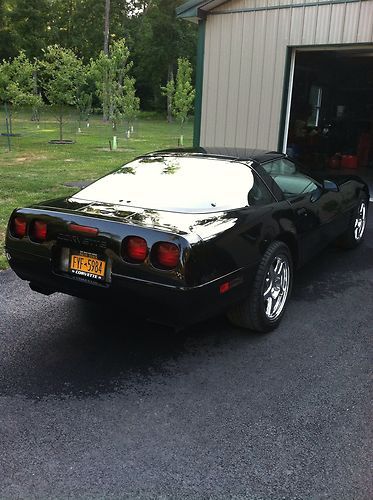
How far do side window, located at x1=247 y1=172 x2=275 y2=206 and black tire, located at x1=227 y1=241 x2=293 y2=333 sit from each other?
0.34 m

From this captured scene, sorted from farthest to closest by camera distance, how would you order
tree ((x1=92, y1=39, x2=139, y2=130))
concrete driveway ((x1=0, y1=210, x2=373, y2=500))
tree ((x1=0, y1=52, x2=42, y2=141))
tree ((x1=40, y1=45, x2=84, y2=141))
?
tree ((x1=92, y1=39, x2=139, y2=130))
tree ((x1=0, y1=52, x2=42, y2=141))
tree ((x1=40, y1=45, x2=84, y2=141))
concrete driveway ((x1=0, y1=210, x2=373, y2=500))

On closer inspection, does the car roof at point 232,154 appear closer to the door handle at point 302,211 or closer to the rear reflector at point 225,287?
the door handle at point 302,211

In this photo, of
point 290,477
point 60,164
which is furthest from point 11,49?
point 290,477

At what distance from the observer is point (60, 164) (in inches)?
522

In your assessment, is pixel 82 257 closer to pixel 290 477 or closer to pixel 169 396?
pixel 169 396

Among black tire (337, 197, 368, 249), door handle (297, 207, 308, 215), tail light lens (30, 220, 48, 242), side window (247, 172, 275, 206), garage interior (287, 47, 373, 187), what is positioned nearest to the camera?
tail light lens (30, 220, 48, 242)

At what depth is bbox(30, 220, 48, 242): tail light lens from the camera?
Answer: 3.42 m

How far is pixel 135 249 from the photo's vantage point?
3086 millimetres

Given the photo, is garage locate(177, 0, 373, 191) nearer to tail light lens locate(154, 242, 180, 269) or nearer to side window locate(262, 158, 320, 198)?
side window locate(262, 158, 320, 198)

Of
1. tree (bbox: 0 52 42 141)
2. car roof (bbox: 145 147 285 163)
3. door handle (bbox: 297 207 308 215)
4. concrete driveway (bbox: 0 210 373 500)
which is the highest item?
tree (bbox: 0 52 42 141)

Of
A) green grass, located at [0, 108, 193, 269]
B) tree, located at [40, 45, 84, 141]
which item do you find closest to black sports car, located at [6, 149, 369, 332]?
green grass, located at [0, 108, 193, 269]

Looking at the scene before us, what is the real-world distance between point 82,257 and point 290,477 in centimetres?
183

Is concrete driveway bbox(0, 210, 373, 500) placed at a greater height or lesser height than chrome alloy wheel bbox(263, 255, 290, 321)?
lesser

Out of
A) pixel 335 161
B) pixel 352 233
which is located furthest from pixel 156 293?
pixel 335 161
